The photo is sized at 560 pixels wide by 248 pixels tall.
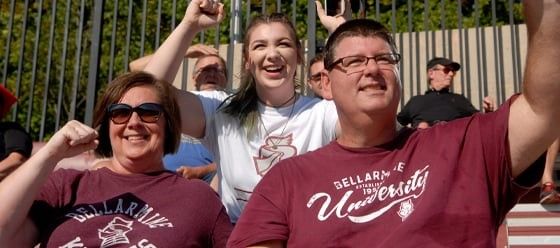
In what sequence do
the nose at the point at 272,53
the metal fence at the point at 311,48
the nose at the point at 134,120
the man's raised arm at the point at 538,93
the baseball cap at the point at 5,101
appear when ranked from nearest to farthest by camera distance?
the man's raised arm at the point at 538,93
the nose at the point at 134,120
the nose at the point at 272,53
the baseball cap at the point at 5,101
the metal fence at the point at 311,48

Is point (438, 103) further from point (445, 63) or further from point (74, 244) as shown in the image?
point (74, 244)

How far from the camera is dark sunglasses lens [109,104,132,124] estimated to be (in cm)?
249

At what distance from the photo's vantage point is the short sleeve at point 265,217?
1.91 metres

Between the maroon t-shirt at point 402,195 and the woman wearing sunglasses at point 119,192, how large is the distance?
41cm

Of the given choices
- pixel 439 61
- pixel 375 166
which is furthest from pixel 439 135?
pixel 439 61

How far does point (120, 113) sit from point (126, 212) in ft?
1.21

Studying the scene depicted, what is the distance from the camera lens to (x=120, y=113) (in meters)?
2.50

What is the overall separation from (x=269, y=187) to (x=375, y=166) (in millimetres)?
302

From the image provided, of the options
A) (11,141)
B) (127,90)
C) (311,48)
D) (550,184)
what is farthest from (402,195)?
(311,48)

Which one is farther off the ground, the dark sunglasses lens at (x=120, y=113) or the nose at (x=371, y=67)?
the nose at (x=371, y=67)

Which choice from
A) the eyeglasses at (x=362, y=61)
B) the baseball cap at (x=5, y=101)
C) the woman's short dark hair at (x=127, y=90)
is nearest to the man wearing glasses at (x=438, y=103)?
the baseball cap at (x=5, y=101)

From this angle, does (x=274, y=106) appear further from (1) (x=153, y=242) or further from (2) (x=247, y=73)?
(1) (x=153, y=242)

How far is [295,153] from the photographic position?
2.67 metres

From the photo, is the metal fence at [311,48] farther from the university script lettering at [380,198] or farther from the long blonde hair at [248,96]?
the university script lettering at [380,198]
